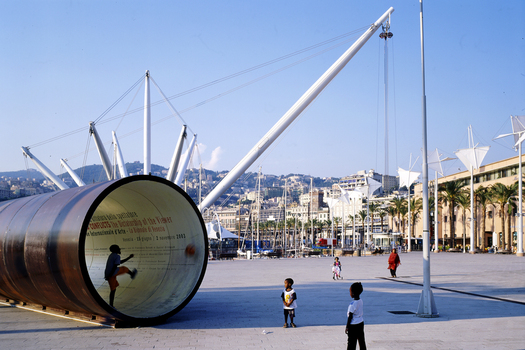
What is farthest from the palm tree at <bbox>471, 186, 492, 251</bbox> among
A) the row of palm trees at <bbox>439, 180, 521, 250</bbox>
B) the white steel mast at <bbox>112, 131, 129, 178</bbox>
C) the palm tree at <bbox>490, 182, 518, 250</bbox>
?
the white steel mast at <bbox>112, 131, 129, 178</bbox>

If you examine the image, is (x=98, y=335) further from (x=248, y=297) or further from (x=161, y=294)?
(x=248, y=297)

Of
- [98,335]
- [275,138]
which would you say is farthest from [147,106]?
[98,335]

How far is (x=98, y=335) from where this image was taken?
35.3 ft

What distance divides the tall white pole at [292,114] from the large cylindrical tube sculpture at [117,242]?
30.4 feet

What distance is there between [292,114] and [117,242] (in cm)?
1209

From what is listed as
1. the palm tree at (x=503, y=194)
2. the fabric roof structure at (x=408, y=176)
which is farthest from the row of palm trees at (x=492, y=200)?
the fabric roof structure at (x=408, y=176)

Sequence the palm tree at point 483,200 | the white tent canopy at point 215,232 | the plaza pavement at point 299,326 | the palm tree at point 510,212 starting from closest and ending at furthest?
the plaza pavement at point 299,326, the palm tree at point 510,212, the palm tree at point 483,200, the white tent canopy at point 215,232

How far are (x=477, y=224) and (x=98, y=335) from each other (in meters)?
81.4

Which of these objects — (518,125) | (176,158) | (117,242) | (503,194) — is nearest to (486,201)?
(503,194)

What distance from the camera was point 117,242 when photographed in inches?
668

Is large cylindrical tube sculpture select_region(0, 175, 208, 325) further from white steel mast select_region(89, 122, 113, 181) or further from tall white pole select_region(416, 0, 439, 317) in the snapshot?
white steel mast select_region(89, 122, 113, 181)

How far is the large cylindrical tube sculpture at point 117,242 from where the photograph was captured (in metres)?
10.8

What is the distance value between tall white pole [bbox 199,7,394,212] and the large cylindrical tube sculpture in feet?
30.4

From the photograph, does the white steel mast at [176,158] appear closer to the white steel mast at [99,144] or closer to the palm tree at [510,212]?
the white steel mast at [99,144]
